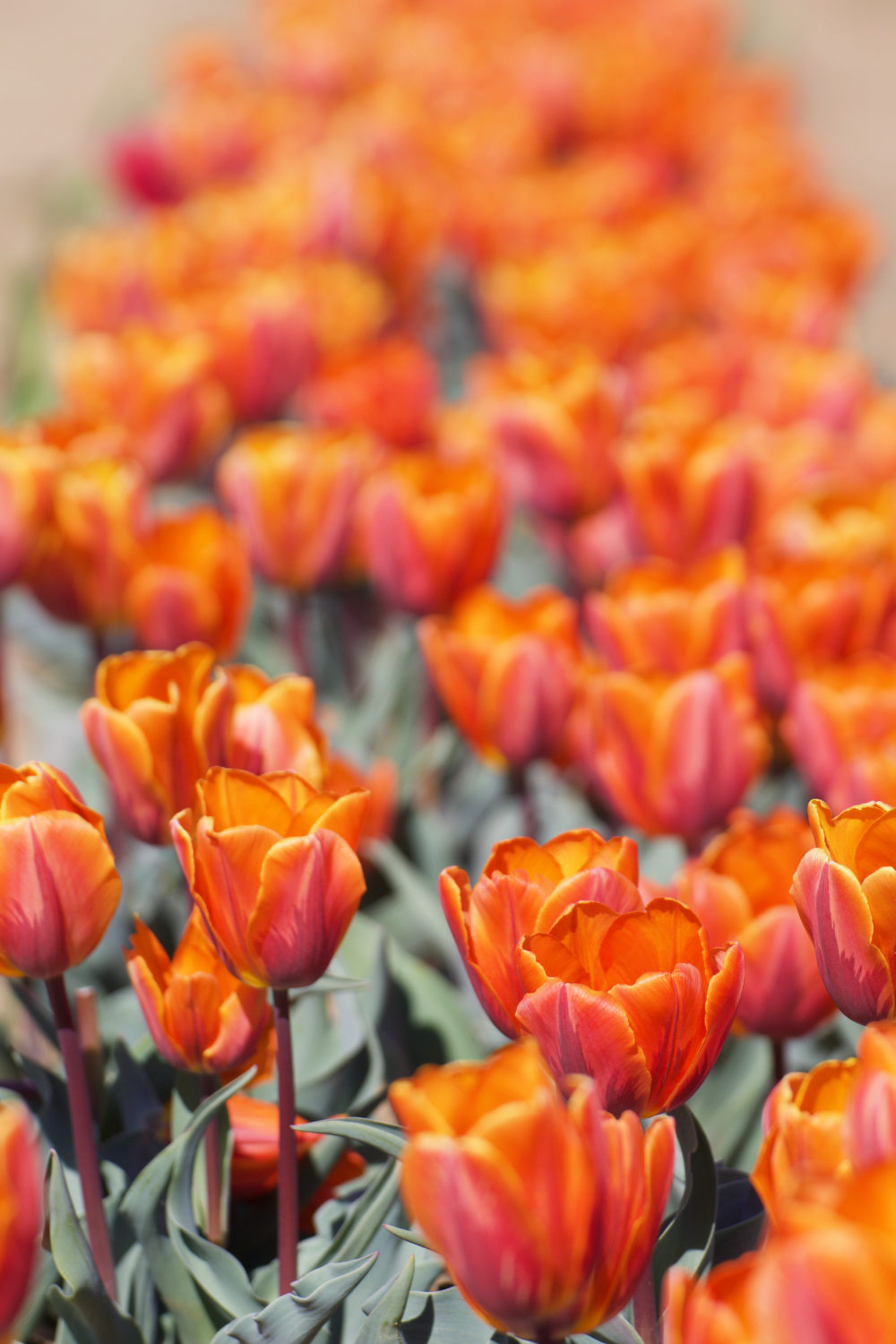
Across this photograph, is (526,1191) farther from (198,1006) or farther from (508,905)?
(198,1006)

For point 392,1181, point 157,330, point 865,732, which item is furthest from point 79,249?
point 392,1181

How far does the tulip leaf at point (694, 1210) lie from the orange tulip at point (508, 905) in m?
0.13

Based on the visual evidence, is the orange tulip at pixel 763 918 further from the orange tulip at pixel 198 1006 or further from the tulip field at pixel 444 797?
the orange tulip at pixel 198 1006

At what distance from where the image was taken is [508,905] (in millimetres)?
710

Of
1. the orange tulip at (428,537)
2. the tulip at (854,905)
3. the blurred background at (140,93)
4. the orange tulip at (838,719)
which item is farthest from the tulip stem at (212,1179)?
the blurred background at (140,93)

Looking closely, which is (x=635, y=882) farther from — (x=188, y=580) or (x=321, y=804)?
(x=188, y=580)

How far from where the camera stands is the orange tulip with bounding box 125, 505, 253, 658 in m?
1.37

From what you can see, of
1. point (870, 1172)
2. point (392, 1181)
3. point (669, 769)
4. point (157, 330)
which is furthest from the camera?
point (157, 330)

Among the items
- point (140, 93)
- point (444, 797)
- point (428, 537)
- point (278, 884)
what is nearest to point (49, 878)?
point (278, 884)

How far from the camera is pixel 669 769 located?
111 cm

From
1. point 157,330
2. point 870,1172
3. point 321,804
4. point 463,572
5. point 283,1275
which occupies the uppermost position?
point 157,330

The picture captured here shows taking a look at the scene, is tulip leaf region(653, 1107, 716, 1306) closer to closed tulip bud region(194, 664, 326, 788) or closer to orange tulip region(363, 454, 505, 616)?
closed tulip bud region(194, 664, 326, 788)

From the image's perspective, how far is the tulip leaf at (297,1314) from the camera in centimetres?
71

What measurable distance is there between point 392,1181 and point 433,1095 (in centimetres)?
32
